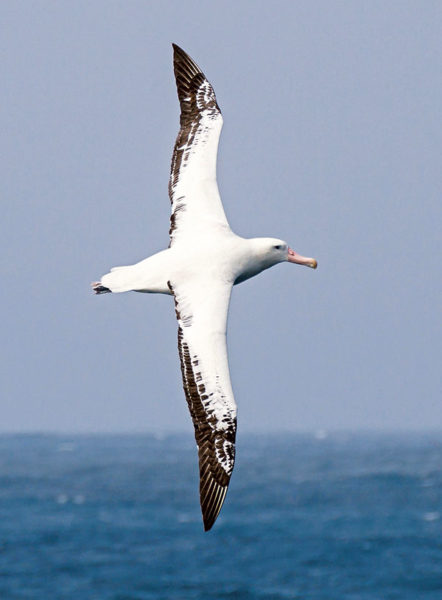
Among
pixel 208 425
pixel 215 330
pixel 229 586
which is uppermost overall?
pixel 215 330

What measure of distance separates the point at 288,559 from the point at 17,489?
58877mm

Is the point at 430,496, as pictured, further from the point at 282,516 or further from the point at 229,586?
the point at 229,586

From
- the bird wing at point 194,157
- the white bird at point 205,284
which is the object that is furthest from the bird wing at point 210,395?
the bird wing at point 194,157

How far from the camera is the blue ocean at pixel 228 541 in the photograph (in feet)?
253

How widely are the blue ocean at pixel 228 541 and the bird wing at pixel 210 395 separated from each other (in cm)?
5981

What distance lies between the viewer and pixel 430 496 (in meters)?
126

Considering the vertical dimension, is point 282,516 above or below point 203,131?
below

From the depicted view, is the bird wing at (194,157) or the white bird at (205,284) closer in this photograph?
the white bird at (205,284)

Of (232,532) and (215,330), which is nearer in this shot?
(215,330)

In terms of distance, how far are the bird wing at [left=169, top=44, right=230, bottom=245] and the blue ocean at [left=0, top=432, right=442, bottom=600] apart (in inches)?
2286

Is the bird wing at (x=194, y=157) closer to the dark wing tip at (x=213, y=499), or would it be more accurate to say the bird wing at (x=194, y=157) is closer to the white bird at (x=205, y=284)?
the white bird at (x=205, y=284)

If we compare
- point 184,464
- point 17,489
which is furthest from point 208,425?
point 184,464

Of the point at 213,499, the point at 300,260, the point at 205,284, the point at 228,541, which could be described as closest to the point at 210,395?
the point at 213,499

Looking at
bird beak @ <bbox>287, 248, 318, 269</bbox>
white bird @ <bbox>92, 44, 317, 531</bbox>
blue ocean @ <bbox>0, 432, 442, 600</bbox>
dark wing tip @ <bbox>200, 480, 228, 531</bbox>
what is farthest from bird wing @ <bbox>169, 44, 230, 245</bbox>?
blue ocean @ <bbox>0, 432, 442, 600</bbox>
